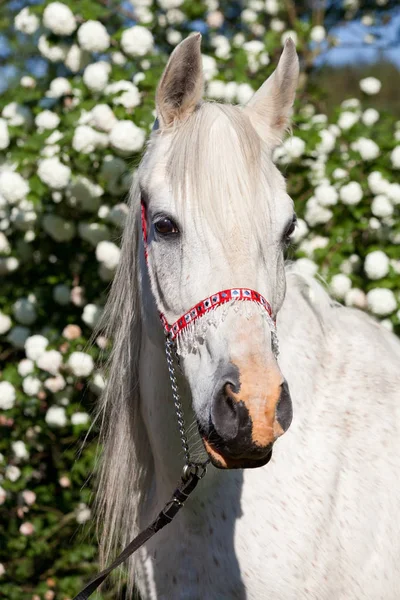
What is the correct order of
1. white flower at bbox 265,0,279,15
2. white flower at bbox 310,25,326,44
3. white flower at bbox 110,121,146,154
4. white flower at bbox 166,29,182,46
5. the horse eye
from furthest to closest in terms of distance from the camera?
1. white flower at bbox 265,0,279,15
2. white flower at bbox 310,25,326,44
3. white flower at bbox 166,29,182,46
4. white flower at bbox 110,121,146,154
5. the horse eye

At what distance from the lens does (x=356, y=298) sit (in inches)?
130

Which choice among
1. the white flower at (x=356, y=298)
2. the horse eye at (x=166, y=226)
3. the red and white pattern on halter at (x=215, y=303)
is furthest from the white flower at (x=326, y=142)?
the red and white pattern on halter at (x=215, y=303)

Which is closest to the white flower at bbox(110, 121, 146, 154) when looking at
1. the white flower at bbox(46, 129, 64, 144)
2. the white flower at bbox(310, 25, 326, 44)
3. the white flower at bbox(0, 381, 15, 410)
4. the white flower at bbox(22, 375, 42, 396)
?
the white flower at bbox(46, 129, 64, 144)

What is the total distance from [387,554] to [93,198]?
78.8 inches

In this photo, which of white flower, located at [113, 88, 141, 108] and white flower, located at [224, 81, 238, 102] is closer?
white flower, located at [113, 88, 141, 108]

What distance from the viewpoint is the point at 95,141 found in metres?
3.05

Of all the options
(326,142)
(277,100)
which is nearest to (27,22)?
(326,142)

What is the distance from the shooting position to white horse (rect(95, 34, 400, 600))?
1.54 m

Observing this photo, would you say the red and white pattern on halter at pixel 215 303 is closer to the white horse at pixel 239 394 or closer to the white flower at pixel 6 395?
the white horse at pixel 239 394

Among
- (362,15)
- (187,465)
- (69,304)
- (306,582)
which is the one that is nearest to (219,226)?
(187,465)

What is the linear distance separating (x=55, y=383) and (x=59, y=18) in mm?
1763

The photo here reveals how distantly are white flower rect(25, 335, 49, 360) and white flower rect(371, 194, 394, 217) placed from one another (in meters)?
1.71

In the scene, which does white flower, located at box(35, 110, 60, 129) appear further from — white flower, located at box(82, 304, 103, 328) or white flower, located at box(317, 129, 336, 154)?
white flower, located at box(317, 129, 336, 154)

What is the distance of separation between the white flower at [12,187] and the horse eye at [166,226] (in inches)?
62.7
